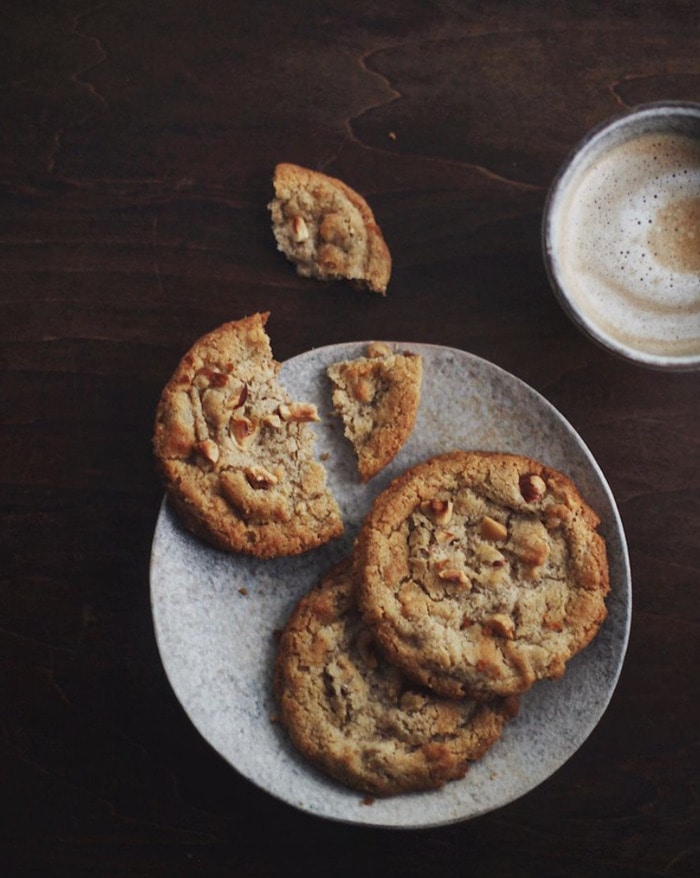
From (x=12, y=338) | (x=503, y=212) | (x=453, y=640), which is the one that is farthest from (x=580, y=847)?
(x=12, y=338)

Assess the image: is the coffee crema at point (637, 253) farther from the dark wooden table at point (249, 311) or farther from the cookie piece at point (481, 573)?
the cookie piece at point (481, 573)

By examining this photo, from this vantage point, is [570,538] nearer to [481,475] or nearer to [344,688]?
[481,475]

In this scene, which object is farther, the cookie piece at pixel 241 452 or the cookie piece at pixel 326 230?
the cookie piece at pixel 326 230

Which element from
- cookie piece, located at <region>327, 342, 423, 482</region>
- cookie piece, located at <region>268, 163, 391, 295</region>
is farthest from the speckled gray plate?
cookie piece, located at <region>268, 163, 391, 295</region>

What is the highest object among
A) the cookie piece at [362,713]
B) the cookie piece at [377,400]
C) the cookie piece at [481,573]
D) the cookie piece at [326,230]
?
the cookie piece at [326,230]

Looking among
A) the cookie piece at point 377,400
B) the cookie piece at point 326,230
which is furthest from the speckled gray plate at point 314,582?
the cookie piece at point 326,230

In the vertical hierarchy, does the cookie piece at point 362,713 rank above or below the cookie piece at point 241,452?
below
